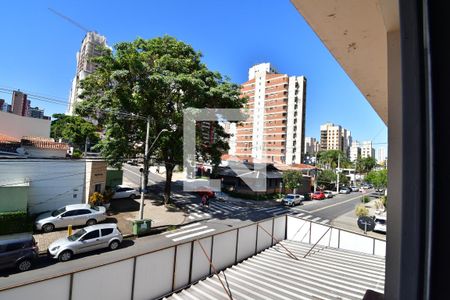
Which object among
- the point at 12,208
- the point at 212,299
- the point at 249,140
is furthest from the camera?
the point at 249,140

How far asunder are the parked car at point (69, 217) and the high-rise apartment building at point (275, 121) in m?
47.8

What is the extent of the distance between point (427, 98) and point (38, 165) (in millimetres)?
19160

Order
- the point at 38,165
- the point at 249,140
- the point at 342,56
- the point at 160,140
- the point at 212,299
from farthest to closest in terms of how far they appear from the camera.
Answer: the point at 249,140 → the point at 160,140 → the point at 38,165 → the point at 212,299 → the point at 342,56

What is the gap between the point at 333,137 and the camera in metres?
104

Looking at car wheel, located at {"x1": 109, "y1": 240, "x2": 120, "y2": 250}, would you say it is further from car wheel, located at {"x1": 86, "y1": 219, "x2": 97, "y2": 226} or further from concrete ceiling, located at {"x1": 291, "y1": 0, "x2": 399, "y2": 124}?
concrete ceiling, located at {"x1": 291, "y1": 0, "x2": 399, "y2": 124}

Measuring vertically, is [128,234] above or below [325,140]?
below

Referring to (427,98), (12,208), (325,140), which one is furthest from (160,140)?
(325,140)

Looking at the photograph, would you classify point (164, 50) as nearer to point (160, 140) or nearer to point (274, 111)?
point (160, 140)

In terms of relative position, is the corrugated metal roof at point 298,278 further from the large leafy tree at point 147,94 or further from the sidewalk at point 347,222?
the sidewalk at point 347,222

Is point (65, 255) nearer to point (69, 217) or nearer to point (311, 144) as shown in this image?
point (69, 217)

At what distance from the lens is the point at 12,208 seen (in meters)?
13.8

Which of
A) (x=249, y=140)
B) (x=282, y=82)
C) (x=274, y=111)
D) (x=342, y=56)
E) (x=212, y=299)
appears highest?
(x=282, y=82)

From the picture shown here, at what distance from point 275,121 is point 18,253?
60962 mm

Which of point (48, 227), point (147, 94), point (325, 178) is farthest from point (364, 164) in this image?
point (48, 227)
